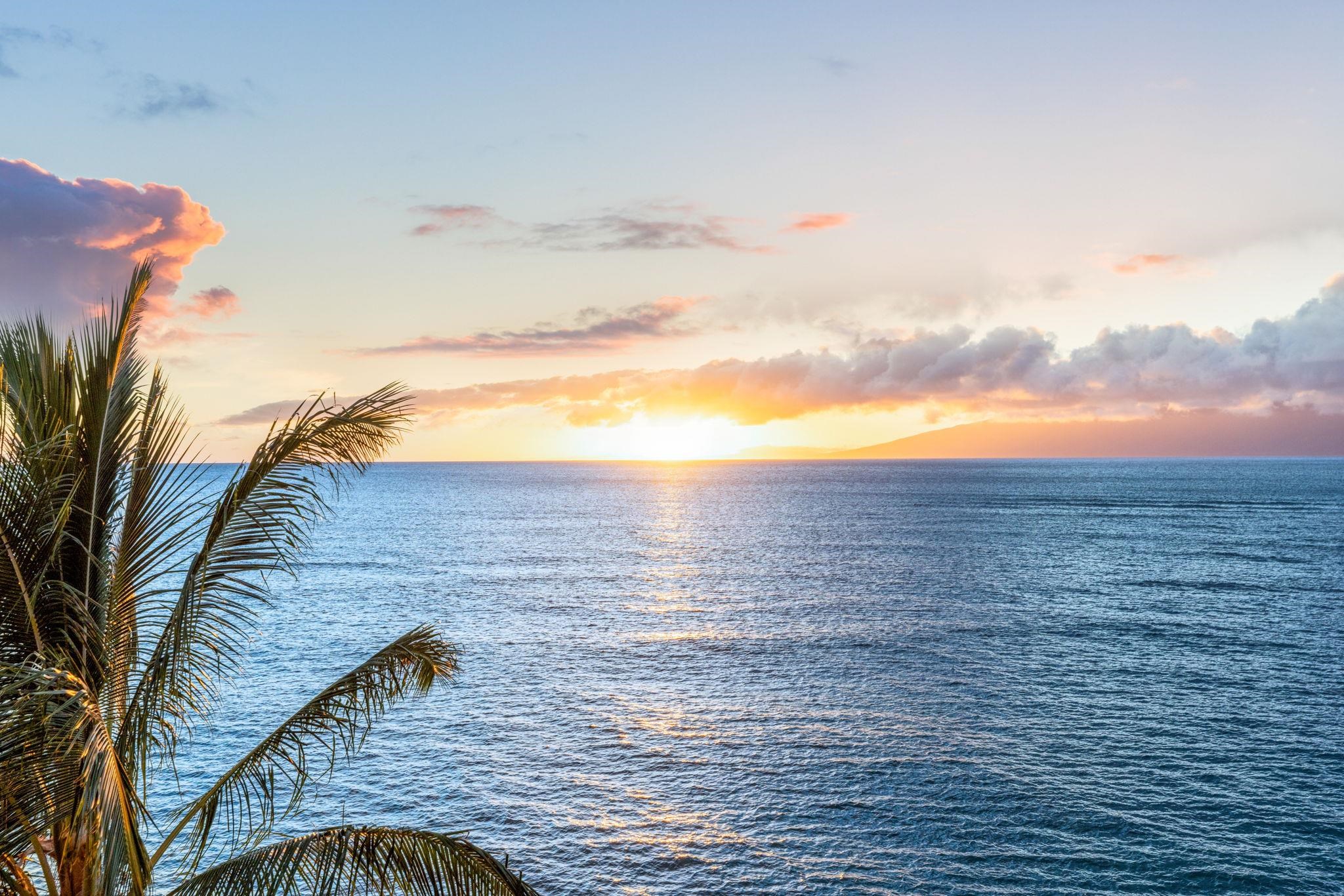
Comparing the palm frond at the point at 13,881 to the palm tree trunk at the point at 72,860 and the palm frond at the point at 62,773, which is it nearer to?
the palm frond at the point at 62,773

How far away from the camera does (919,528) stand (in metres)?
135

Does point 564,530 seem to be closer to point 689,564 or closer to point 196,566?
point 689,564

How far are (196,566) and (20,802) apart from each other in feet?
9.65

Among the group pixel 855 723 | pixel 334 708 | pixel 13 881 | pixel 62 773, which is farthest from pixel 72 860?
pixel 855 723

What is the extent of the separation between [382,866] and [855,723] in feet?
122

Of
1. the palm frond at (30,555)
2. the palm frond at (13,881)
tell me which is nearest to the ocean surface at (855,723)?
the palm frond at (13,881)

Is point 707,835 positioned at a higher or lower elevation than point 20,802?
lower

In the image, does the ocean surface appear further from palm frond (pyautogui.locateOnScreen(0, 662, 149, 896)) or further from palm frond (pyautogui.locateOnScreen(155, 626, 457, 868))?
palm frond (pyautogui.locateOnScreen(0, 662, 149, 896))

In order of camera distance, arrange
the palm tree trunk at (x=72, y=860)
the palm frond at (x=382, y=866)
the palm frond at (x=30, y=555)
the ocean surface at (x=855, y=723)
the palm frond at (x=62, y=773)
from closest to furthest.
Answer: the palm frond at (x=62, y=773) → the palm frond at (x=30, y=555) → the palm tree trunk at (x=72, y=860) → the palm frond at (x=382, y=866) → the ocean surface at (x=855, y=723)

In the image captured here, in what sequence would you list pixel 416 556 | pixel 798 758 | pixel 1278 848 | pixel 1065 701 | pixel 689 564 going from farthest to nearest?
pixel 416 556, pixel 689 564, pixel 1065 701, pixel 798 758, pixel 1278 848

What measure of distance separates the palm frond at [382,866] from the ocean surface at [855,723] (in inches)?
818

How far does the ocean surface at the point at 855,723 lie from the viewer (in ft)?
101

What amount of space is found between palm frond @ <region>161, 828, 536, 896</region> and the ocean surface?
20.8 meters

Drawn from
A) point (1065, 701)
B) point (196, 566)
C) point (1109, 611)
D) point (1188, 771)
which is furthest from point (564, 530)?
point (196, 566)
